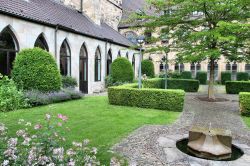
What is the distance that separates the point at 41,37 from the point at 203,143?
11.8 m

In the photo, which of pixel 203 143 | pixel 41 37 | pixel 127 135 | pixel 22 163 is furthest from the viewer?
pixel 41 37

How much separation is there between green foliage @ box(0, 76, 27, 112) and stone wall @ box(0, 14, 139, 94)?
3.06 meters

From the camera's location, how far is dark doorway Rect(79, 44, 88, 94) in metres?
18.7

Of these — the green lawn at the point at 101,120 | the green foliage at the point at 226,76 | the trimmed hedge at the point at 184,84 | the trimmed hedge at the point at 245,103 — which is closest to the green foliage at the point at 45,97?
the green lawn at the point at 101,120

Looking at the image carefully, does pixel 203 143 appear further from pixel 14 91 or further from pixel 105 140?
pixel 14 91

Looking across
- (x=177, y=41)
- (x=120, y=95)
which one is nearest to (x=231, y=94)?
(x=177, y=41)

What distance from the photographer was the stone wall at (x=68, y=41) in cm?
1234

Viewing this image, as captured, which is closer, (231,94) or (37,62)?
(37,62)

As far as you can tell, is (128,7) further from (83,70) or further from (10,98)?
(10,98)

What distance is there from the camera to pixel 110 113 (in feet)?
31.8

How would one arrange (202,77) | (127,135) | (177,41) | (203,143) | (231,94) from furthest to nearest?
(202,77) → (231,94) → (177,41) → (127,135) → (203,143)

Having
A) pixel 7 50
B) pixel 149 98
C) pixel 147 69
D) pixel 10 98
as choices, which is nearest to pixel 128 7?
pixel 147 69

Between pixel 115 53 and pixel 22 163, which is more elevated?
pixel 115 53

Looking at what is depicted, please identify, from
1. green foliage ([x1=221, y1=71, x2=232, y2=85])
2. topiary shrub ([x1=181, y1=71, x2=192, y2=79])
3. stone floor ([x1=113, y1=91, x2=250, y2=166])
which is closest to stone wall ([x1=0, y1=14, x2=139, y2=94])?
stone floor ([x1=113, y1=91, x2=250, y2=166])
